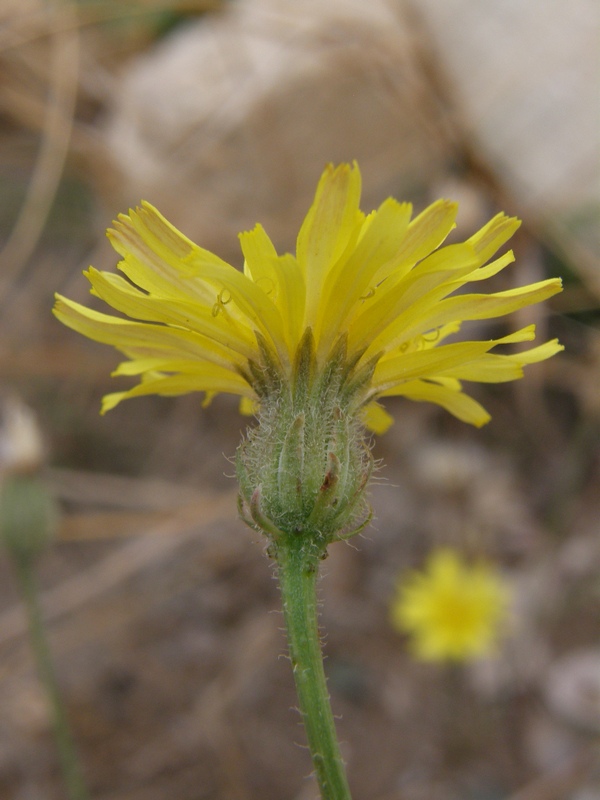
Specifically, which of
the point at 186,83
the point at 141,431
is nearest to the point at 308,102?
the point at 186,83

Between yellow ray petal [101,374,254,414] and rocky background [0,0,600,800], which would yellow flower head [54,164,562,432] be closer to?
yellow ray petal [101,374,254,414]

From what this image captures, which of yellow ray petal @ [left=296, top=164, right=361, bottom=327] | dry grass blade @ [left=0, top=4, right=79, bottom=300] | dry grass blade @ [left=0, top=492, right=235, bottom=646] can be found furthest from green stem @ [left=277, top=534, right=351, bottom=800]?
dry grass blade @ [left=0, top=4, right=79, bottom=300]

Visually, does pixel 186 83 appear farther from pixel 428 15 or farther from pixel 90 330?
pixel 90 330

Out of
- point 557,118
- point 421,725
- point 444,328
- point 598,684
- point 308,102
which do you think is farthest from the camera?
point 308,102

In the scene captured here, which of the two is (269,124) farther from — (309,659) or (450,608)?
(309,659)

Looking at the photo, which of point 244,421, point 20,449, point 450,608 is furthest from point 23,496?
point 450,608

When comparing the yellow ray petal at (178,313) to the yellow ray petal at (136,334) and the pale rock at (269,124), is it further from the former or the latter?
the pale rock at (269,124)

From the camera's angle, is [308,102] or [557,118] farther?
[308,102]
